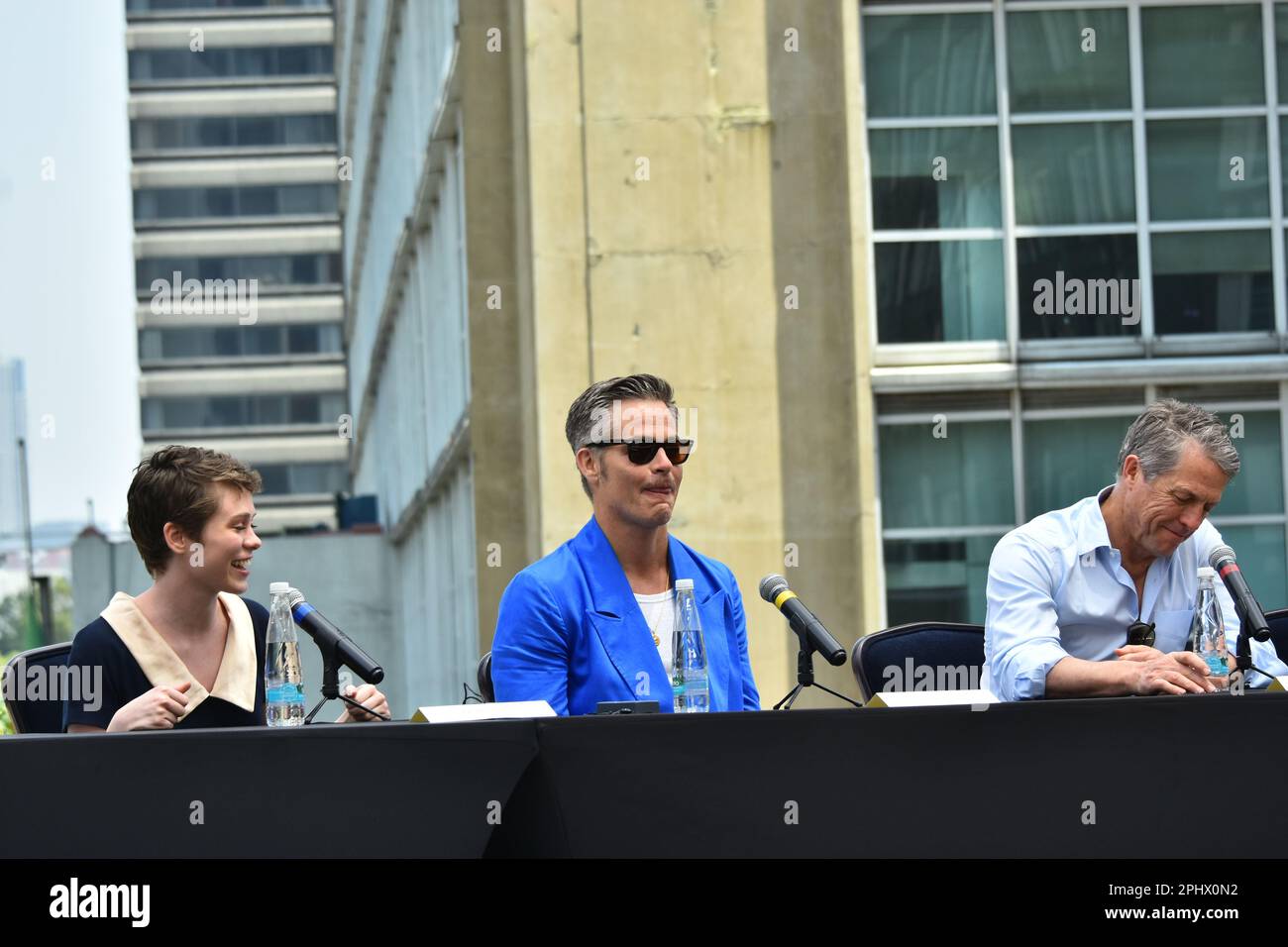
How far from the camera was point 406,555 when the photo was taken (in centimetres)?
2780

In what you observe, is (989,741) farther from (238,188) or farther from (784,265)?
(238,188)

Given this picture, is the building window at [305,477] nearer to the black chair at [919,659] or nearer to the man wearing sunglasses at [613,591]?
the black chair at [919,659]

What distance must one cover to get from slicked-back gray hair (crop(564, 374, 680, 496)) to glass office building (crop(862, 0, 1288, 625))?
8.60 m

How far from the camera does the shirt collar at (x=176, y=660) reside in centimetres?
478

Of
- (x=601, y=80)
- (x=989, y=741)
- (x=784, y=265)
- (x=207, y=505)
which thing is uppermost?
(x=601, y=80)

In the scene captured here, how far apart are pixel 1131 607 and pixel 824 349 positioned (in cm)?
803

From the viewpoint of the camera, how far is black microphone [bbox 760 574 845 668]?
4.33 meters

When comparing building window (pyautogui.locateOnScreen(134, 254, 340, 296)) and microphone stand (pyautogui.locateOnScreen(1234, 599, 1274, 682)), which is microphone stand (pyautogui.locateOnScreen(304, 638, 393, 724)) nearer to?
microphone stand (pyautogui.locateOnScreen(1234, 599, 1274, 682))

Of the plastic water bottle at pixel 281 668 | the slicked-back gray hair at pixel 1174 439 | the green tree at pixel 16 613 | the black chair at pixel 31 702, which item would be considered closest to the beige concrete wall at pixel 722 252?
the black chair at pixel 31 702

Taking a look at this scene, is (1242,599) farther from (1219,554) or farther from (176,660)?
(176,660)

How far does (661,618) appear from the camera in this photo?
16.4 feet

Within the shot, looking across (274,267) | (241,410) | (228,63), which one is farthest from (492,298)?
(228,63)

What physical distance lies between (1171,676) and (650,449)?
4.55 feet

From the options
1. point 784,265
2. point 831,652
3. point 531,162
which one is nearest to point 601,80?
point 531,162
